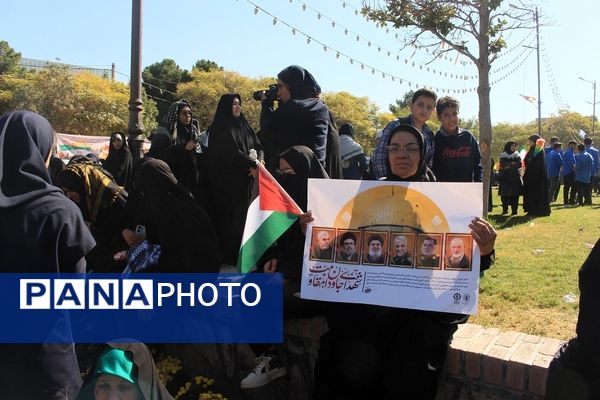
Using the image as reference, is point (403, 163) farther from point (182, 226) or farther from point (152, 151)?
point (152, 151)

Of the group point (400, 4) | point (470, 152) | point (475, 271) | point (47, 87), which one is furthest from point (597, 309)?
point (47, 87)

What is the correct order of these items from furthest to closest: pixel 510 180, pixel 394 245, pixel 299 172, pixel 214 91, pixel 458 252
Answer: pixel 214 91 < pixel 510 180 < pixel 299 172 < pixel 394 245 < pixel 458 252

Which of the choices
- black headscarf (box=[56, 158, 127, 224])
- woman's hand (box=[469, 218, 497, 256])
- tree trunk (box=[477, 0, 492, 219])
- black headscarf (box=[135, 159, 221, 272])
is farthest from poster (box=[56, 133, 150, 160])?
woman's hand (box=[469, 218, 497, 256])

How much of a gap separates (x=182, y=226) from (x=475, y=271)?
1923mm

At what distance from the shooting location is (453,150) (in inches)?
181

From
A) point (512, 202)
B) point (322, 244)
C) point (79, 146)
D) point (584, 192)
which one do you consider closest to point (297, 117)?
point (322, 244)

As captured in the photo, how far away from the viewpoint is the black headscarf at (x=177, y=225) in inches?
131

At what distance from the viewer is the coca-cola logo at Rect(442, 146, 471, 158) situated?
4566mm

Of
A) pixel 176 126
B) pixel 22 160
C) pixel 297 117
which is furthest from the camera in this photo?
pixel 176 126

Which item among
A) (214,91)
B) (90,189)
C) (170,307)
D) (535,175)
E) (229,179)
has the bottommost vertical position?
(170,307)

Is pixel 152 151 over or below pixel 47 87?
below

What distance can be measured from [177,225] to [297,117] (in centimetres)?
134

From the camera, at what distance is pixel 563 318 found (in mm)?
3494

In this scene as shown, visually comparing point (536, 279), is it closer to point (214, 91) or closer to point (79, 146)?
point (79, 146)
